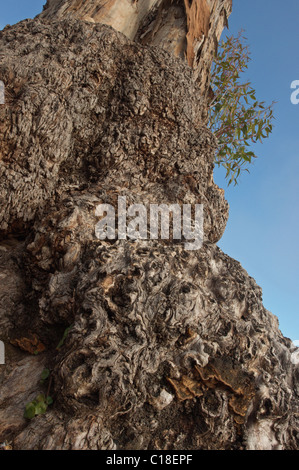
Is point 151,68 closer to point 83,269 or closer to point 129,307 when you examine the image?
point 83,269

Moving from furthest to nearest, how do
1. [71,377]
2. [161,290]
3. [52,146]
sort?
[52,146]
[161,290]
[71,377]

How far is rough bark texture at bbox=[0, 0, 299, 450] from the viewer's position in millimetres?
2203

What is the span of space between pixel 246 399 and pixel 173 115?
3039mm

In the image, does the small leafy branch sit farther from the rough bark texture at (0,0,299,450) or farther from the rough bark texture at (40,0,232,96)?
the rough bark texture at (40,0,232,96)

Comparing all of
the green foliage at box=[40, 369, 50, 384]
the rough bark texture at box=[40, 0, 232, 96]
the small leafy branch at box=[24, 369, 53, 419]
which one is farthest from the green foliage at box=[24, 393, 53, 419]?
the rough bark texture at box=[40, 0, 232, 96]

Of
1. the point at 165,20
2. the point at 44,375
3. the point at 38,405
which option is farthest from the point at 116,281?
the point at 165,20

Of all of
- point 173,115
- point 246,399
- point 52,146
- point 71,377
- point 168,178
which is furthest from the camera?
point 173,115

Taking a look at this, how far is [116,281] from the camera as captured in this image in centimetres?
249

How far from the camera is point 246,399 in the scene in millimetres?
2371

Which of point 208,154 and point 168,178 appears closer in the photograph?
point 168,178

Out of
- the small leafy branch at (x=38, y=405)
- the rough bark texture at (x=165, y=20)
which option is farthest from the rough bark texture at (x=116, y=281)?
the rough bark texture at (x=165, y=20)

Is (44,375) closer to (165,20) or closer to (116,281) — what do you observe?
(116,281)

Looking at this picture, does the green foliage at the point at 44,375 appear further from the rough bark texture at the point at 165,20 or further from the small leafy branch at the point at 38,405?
the rough bark texture at the point at 165,20
